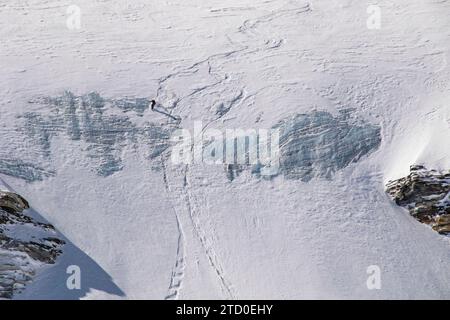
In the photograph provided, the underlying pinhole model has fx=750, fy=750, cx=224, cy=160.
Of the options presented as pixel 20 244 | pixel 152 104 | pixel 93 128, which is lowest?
pixel 20 244

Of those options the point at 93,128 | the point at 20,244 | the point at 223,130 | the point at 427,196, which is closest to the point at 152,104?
the point at 93,128

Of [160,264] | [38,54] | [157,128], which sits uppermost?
[38,54]

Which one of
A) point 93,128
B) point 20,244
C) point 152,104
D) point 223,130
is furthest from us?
point 152,104

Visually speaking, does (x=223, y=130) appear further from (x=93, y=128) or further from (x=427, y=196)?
(x=427, y=196)

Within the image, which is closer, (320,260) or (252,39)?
(320,260)
